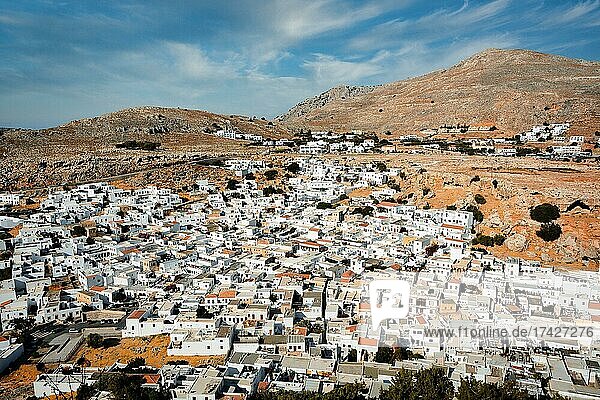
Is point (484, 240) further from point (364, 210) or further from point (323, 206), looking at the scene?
point (323, 206)

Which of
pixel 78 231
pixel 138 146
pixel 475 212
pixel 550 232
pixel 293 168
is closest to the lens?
pixel 550 232

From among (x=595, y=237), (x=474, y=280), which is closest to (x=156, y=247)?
(x=474, y=280)

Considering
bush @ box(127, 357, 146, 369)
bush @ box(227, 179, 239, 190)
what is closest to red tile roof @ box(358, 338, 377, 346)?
bush @ box(127, 357, 146, 369)

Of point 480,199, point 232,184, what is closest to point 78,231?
point 232,184

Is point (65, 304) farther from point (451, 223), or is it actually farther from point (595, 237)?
point (595, 237)

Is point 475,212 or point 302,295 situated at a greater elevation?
point 475,212

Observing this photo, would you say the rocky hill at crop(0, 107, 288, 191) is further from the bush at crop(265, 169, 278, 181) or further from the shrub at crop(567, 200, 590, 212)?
the shrub at crop(567, 200, 590, 212)
